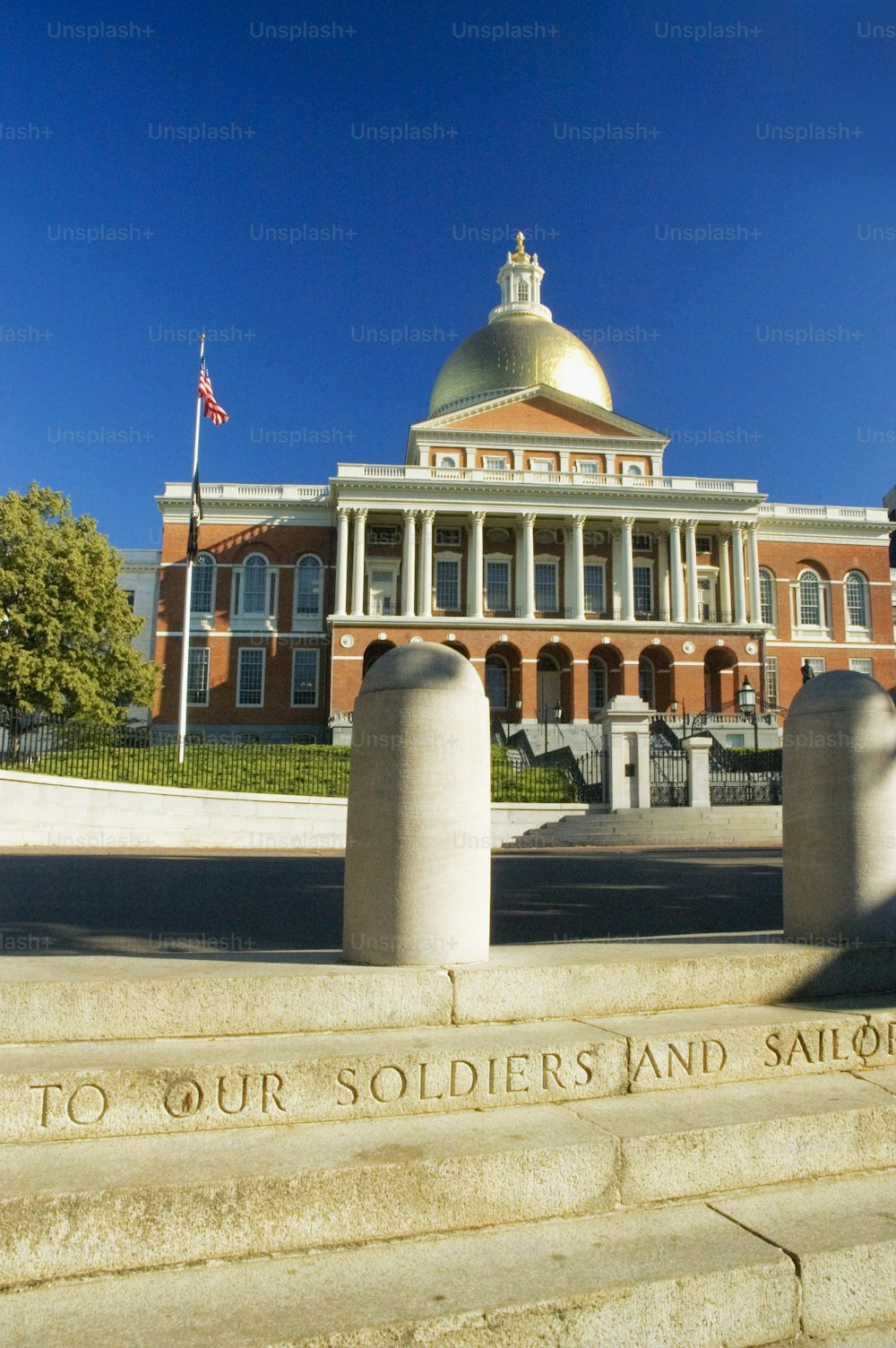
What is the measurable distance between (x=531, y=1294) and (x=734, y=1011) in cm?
229

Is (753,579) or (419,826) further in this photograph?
(753,579)

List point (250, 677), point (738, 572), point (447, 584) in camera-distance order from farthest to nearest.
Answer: point (447, 584) → point (250, 677) → point (738, 572)

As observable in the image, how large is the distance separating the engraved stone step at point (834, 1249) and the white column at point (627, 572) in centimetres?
4791

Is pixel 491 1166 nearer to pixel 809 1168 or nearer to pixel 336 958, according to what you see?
pixel 809 1168

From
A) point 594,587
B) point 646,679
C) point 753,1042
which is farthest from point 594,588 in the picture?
point 753,1042

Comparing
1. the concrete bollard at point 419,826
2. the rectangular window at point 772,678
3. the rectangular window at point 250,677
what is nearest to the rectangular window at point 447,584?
the rectangular window at point 250,677

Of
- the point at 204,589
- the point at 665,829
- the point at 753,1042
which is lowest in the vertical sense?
the point at 753,1042

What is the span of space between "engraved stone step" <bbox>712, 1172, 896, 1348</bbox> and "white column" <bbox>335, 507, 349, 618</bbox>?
152 feet

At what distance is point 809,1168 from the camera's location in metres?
3.91

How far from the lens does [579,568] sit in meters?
51.6

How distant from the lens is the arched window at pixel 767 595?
5638cm

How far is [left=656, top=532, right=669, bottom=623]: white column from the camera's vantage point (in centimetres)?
5275

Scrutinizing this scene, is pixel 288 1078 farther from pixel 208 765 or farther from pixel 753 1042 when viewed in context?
pixel 208 765

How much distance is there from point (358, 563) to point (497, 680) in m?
9.81
